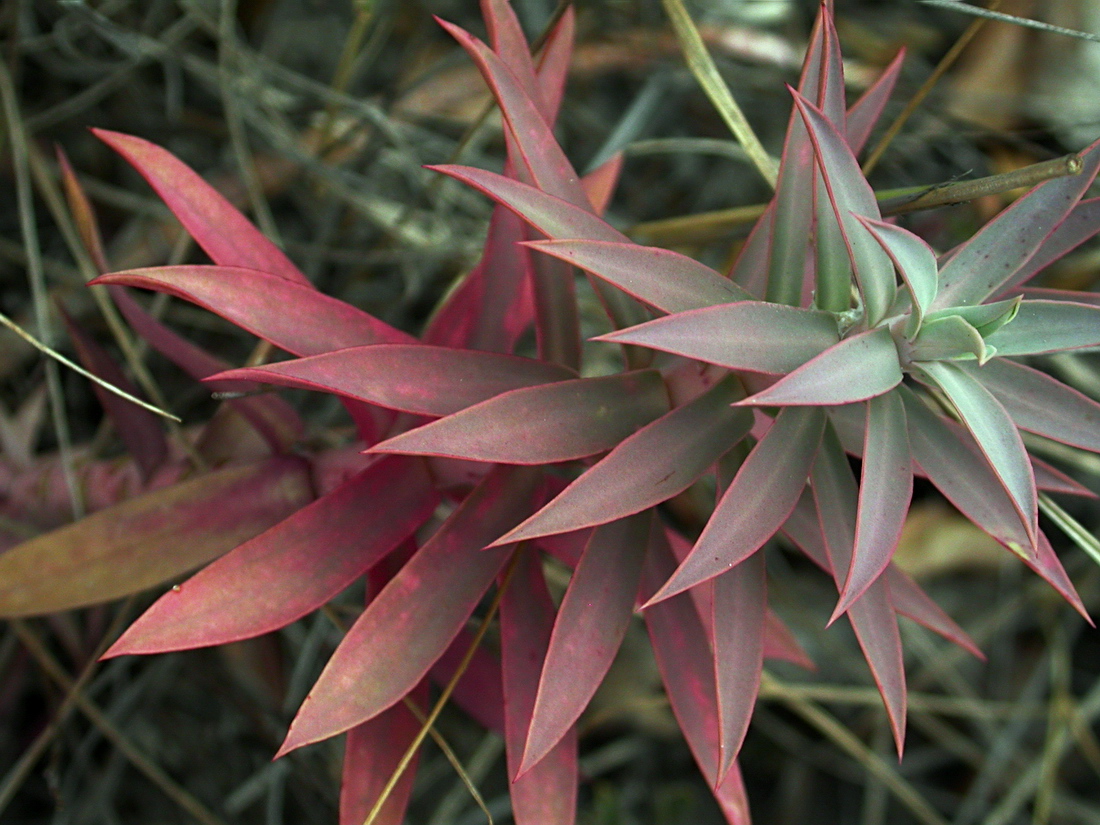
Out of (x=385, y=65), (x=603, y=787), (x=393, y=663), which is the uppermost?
(x=385, y=65)

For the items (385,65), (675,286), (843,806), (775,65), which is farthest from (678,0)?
(843,806)

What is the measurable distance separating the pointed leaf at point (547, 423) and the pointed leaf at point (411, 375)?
0.04 m

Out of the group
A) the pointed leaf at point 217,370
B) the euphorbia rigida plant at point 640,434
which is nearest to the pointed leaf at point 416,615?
the euphorbia rigida plant at point 640,434

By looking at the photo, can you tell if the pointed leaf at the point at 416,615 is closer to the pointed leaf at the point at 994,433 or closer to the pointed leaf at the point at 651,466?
the pointed leaf at the point at 651,466

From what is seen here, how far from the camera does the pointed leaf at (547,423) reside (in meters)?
0.47

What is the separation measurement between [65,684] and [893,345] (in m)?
→ 0.80

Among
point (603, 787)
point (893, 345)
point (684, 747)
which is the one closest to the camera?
point (893, 345)

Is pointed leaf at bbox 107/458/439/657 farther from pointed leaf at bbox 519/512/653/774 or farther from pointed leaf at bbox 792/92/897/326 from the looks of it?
pointed leaf at bbox 792/92/897/326

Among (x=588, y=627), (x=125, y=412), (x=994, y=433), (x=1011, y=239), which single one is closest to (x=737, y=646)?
(x=588, y=627)

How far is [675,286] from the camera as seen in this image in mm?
510

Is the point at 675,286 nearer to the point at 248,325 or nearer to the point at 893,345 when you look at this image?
the point at 893,345

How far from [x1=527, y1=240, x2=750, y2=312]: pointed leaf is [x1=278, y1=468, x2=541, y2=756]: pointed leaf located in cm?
18

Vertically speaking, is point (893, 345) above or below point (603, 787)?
above

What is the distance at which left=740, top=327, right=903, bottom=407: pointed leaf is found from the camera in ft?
1.36
